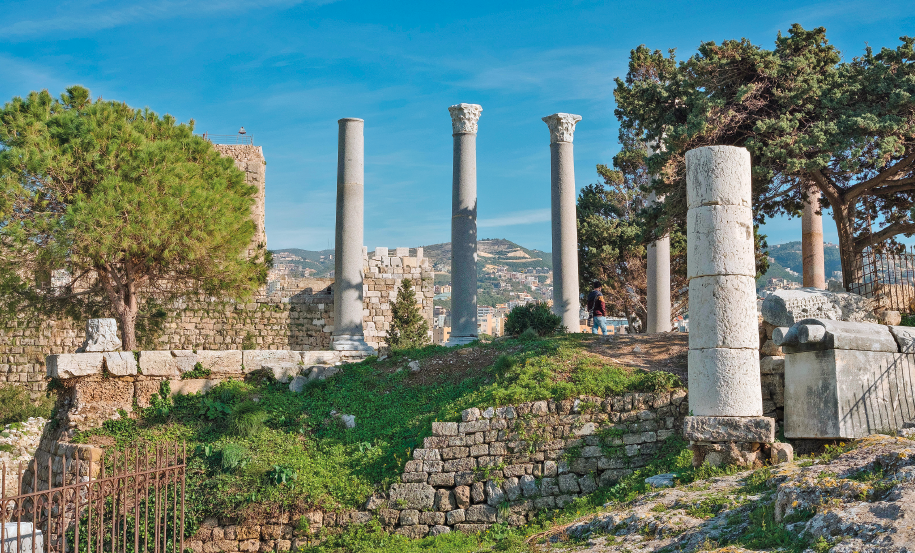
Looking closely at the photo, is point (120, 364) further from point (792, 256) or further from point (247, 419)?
point (792, 256)

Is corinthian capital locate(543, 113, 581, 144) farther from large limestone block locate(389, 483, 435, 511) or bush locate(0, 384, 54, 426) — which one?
bush locate(0, 384, 54, 426)

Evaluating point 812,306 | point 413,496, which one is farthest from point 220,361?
point 812,306

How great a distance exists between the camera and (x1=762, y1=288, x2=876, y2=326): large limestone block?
14227mm

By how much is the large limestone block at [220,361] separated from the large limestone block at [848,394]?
10.7m

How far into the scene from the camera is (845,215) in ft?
58.9

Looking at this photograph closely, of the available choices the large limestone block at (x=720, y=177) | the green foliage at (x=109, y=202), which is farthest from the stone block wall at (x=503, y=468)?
the green foliage at (x=109, y=202)

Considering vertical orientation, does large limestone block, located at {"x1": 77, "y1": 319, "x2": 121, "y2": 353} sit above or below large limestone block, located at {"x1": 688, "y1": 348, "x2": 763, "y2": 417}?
above

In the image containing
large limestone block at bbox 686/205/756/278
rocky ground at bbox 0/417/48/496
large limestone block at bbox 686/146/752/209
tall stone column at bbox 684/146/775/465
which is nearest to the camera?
tall stone column at bbox 684/146/775/465

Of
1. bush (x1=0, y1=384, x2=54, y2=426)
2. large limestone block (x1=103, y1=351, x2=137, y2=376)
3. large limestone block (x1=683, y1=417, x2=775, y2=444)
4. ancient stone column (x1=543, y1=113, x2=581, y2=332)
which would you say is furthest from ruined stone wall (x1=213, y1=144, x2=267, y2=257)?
large limestone block (x1=683, y1=417, x2=775, y2=444)

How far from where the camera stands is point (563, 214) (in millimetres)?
21188

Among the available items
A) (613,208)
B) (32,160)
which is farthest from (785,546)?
(613,208)

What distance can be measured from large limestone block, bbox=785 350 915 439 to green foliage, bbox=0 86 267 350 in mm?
13846

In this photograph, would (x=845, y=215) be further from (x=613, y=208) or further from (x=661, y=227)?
(x=613, y=208)

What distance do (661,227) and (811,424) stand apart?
7.62m
